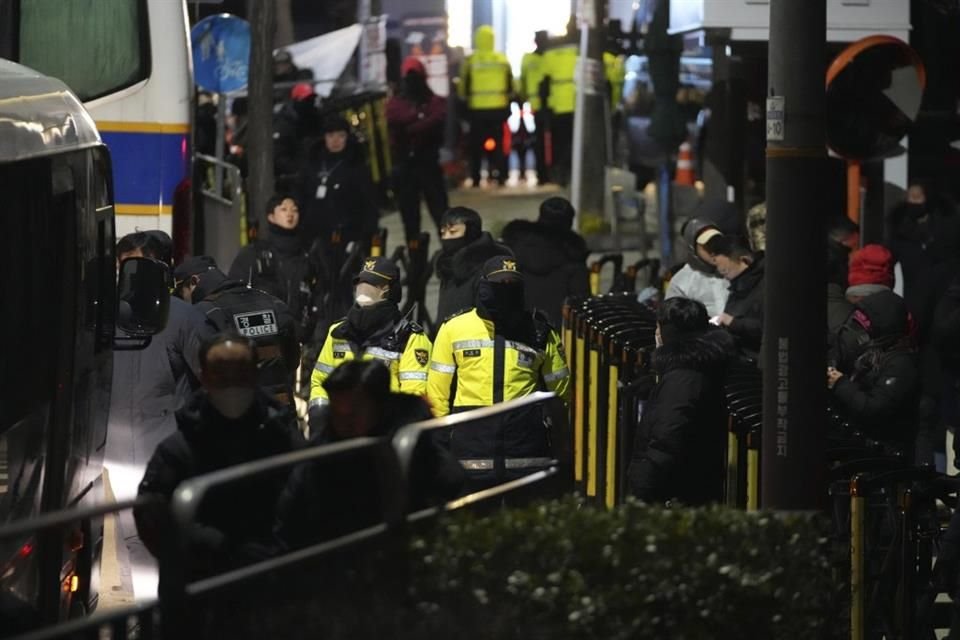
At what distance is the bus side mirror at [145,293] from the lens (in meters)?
7.64

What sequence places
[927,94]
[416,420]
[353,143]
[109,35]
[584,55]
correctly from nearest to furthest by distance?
1. [416,420]
2. [109,35]
3. [927,94]
4. [353,143]
5. [584,55]

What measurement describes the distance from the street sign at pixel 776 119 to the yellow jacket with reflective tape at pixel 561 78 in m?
23.0

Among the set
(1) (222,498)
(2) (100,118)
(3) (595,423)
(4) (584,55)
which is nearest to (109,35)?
(2) (100,118)

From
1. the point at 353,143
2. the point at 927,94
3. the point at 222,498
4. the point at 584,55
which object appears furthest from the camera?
the point at 584,55

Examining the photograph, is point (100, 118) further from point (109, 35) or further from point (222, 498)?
point (222, 498)

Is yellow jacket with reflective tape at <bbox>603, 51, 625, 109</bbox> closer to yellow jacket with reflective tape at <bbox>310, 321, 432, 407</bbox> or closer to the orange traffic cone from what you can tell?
the orange traffic cone

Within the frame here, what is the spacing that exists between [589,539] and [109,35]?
7.61 meters

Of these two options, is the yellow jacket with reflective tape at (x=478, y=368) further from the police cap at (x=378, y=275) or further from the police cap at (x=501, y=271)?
the police cap at (x=378, y=275)

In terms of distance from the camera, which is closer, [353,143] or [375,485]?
[375,485]

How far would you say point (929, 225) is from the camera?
14516 millimetres

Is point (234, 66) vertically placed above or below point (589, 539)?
above

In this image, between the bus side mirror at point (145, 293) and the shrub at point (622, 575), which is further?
the bus side mirror at point (145, 293)

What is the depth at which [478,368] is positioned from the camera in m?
8.70

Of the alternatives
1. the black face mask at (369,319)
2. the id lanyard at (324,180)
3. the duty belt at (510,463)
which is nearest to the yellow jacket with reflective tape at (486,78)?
the id lanyard at (324,180)
